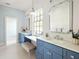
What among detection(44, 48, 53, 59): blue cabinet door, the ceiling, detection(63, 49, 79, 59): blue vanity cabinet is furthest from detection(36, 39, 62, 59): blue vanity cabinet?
the ceiling

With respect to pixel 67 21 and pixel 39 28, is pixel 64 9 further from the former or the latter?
pixel 39 28

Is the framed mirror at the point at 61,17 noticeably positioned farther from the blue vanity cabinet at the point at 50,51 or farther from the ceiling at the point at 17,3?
the ceiling at the point at 17,3

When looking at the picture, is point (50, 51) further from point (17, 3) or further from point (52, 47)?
point (17, 3)

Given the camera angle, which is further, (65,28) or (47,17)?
(47,17)

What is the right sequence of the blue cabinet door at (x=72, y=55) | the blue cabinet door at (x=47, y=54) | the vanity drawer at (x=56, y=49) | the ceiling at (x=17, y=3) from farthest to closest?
1. the ceiling at (x=17, y=3)
2. the blue cabinet door at (x=47, y=54)
3. the vanity drawer at (x=56, y=49)
4. the blue cabinet door at (x=72, y=55)

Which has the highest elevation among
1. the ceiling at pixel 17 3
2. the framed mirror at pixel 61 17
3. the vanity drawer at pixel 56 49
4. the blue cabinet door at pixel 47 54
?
the ceiling at pixel 17 3

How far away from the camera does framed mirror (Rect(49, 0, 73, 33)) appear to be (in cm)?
215

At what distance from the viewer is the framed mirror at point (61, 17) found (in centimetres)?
215

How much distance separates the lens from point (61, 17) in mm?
2428

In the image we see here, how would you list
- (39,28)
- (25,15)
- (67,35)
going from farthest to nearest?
1. (25,15)
2. (39,28)
3. (67,35)

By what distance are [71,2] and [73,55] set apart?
1299 mm

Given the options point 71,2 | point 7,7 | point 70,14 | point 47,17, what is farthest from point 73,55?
point 7,7

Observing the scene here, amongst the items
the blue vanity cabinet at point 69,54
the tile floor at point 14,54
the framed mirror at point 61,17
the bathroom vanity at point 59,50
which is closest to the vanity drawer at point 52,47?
the bathroom vanity at point 59,50

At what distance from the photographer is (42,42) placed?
8.34 ft
